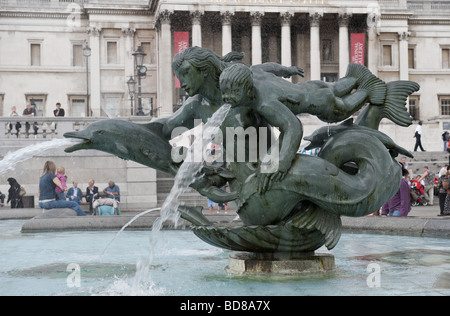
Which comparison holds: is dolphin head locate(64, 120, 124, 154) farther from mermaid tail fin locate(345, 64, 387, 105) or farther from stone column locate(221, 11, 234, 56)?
stone column locate(221, 11, 234, 56)

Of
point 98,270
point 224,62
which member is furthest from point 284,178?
point 98,270

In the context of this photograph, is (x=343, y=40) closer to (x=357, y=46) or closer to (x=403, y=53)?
(x=357, y=46)

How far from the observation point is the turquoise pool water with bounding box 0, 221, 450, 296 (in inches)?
193

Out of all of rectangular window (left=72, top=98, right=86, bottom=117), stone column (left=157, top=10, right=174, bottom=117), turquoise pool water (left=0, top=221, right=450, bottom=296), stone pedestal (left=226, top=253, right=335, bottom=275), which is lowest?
turquoise pool water (left=0, top=221, right=450, bottom=296)

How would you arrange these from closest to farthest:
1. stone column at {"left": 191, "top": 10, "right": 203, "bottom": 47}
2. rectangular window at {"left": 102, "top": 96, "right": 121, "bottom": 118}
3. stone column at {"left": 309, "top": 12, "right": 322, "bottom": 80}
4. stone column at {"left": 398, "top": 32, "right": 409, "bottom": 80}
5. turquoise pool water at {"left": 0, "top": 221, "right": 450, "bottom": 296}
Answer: turquoise pool water at {"left": 0, "top": 221, "right": 450, "bottom": 296}
stone column at {"left": 191, "top": 10, "right": 203, "bottom": 47}
stone column at {"left": 309, "top": 12, "right": 322, "bottom": 80}
rectangular window at {"left": 102, "top": 96, "right": 121, "bottom": 118}
stone column at {"left": 398, "top": 32, "right": 409, "bottom": 80}

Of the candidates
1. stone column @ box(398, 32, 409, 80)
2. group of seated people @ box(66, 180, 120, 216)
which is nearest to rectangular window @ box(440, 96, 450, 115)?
stone column @ box(398, 32, 409, 80)

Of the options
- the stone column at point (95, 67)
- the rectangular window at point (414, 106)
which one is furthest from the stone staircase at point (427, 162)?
the stone column at point (95, 67)

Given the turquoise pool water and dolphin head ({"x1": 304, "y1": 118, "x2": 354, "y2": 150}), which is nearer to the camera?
the turquoise pool water

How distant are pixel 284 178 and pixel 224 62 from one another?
43.1 inches

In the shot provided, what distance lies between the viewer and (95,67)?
5184cm

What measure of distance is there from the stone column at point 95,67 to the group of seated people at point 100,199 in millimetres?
32845

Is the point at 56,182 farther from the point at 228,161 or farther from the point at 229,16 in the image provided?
the point at 229,16

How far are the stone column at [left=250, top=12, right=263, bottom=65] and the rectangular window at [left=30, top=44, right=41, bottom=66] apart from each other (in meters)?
15.6

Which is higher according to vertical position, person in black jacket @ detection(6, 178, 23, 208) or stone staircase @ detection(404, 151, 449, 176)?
stone staircase @ detection(404, 151, 449, 176)
